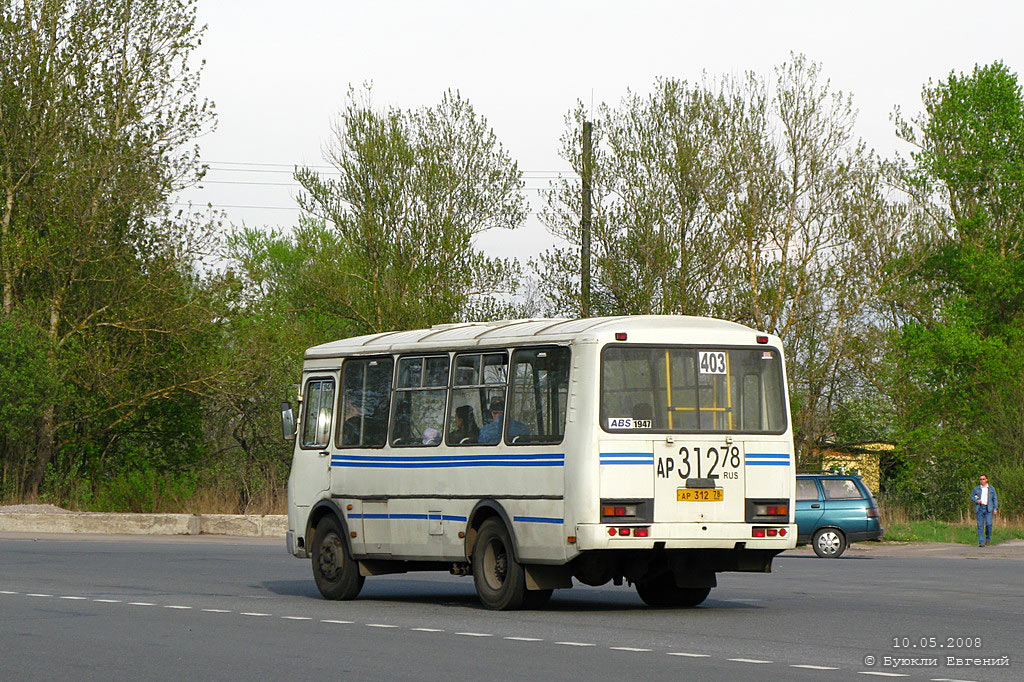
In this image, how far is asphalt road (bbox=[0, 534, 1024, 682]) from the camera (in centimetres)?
1095

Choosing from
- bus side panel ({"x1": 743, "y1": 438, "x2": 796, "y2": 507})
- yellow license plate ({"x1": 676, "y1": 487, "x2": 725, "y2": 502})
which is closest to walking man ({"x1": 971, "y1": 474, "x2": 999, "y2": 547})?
bus side panel ({"x1": 743, "y1": 438, "x2": 796, "y2": 507})

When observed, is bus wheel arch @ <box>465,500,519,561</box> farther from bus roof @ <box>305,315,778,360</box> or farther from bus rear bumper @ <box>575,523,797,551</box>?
bus roof @ <box>305,315,778,360</box>

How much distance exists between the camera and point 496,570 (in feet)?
53.1

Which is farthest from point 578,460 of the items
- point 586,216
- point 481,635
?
point 586,216

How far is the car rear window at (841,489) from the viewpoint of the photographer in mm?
31703

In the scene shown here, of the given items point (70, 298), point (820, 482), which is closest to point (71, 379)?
point (70, 298)

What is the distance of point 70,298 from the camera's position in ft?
139

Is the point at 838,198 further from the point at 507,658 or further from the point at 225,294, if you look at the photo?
the point at 507,658

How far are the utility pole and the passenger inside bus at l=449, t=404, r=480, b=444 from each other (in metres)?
27.1

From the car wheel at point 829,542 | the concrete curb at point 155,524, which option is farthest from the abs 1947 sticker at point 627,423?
the concrete curb at point 155,524

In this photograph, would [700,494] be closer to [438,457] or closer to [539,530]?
[539,530]

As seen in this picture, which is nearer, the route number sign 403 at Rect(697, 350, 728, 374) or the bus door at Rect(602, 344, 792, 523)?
the bus door at Rect(602, 344, 792, 523)

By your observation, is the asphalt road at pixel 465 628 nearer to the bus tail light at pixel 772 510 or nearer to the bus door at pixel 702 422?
the bus tail light at pixel 772 510

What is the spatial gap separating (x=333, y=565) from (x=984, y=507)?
63.9ft
